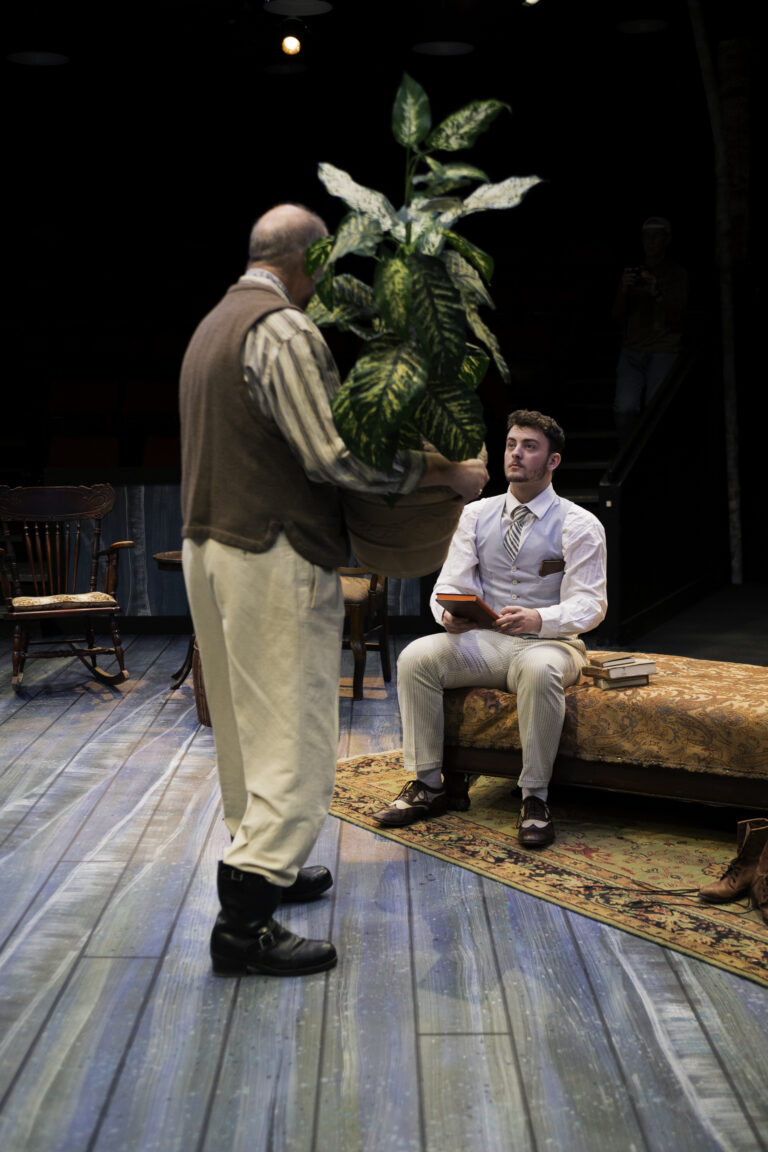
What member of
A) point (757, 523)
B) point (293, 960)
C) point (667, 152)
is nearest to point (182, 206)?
point (667, 152)

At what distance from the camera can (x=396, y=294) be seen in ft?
7.60

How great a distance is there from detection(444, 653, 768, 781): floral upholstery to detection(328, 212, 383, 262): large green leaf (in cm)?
179

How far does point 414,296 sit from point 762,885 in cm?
170

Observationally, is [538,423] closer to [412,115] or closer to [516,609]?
[516,609]

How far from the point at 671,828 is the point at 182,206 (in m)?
8.21

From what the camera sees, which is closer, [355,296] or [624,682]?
[355,296]

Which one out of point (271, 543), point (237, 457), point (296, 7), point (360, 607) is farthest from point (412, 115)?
point (296, 7)

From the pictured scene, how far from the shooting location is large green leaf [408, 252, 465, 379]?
7.66 ft

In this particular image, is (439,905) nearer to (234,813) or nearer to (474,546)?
(234,813)

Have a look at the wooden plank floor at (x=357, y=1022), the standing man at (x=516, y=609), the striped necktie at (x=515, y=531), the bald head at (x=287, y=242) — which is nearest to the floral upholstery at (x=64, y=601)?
the wooden plank floor at (x=357, y=1022)

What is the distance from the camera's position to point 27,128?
9930mm

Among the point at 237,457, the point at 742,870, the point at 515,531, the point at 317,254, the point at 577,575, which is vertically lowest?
the point at 742,870

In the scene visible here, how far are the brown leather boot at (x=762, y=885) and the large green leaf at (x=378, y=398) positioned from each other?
1.47m

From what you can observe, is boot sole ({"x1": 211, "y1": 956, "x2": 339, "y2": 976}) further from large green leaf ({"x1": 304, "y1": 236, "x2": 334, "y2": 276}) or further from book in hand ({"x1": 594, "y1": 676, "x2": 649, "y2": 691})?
large green leaf ({"x1": 304, "y1": 236, "x2": 334, "y2": 276})
